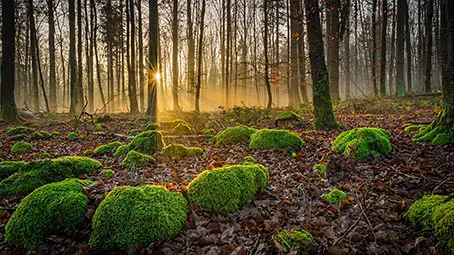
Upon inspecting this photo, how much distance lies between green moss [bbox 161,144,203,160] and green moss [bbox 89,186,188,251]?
2862 millimetres

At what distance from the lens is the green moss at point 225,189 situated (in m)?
3.47

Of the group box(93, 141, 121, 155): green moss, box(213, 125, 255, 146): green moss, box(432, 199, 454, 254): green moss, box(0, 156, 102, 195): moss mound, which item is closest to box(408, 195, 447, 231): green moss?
box(432, 199, 454, 254): green moss

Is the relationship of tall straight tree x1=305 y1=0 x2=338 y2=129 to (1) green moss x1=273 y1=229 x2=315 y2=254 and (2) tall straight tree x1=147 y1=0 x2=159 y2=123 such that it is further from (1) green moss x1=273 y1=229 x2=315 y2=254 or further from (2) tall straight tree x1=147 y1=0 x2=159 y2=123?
(2) tall straight tree x1=147 y1=0 x2=159 y2=123

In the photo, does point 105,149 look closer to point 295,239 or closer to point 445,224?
point 295,239

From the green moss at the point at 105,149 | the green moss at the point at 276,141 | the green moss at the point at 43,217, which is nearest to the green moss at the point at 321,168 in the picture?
the green moss at the point at 276,141

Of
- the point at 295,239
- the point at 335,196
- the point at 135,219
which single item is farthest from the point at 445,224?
the point at 135,219

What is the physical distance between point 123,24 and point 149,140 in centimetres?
1959

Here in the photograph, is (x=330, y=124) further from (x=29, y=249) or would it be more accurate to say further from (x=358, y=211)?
(x=29, y=249)

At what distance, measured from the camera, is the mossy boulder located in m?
5.20

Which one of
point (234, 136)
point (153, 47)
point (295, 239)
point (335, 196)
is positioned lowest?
point (295, 239)

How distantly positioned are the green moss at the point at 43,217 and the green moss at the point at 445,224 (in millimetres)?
3890

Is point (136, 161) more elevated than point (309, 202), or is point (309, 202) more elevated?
point (136, 161)

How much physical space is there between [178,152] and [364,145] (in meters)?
4.08

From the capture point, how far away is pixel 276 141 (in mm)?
6586
